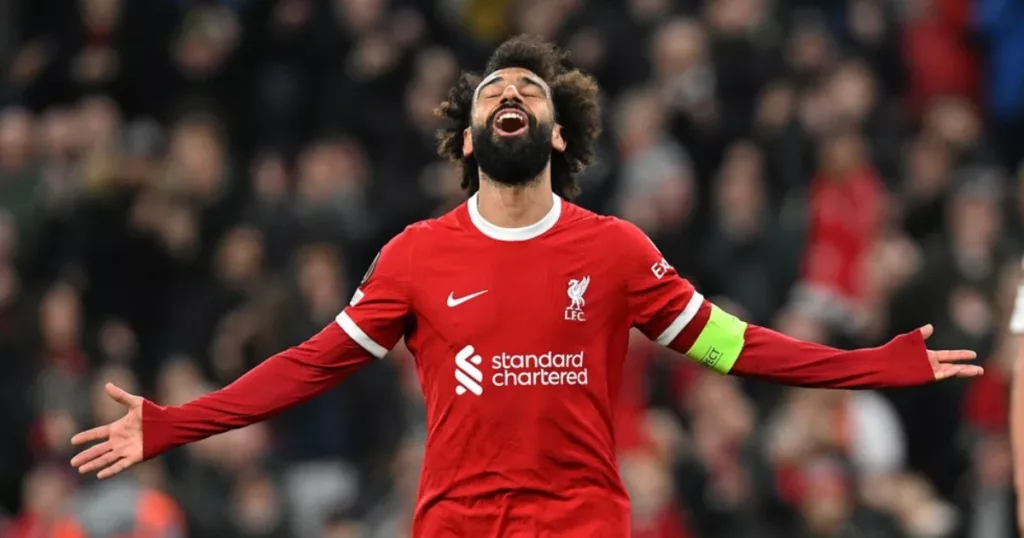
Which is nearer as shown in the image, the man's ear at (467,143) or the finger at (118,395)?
the finger at (118,395)

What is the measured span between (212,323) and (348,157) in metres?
1.51

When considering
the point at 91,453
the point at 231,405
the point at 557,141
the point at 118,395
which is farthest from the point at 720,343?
the point at 91,453

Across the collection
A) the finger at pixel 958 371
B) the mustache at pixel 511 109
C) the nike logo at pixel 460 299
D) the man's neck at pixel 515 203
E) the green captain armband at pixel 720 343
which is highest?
the mustache at pixel 511 109

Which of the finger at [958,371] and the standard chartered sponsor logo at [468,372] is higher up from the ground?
the standard chartered sponsor logo at [468,372]

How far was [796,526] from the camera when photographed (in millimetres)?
11250

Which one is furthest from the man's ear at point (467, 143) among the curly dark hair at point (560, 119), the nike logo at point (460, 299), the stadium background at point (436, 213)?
the stadium background at point (436, 213)

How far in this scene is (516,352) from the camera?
6676 mm

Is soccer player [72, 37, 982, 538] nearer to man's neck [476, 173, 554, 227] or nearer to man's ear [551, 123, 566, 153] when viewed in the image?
man's neck [476, 173, 554, 227]

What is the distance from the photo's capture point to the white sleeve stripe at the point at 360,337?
6.86 metres

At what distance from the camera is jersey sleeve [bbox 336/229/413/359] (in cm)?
683

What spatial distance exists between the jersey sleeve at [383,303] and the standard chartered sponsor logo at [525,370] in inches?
11.5

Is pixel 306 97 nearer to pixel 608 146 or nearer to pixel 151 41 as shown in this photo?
pixel 151 41

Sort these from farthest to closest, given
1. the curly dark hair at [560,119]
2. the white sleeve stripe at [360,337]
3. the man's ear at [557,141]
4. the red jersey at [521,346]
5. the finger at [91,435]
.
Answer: the curly dark hair at [560,119] < the man's ear at [557,141] < the white sleeve stripe at [360,337] < the red jersey at [521,346] < the finger at [91,435]

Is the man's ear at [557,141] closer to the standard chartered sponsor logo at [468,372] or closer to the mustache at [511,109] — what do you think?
the mustache at [511,109]
